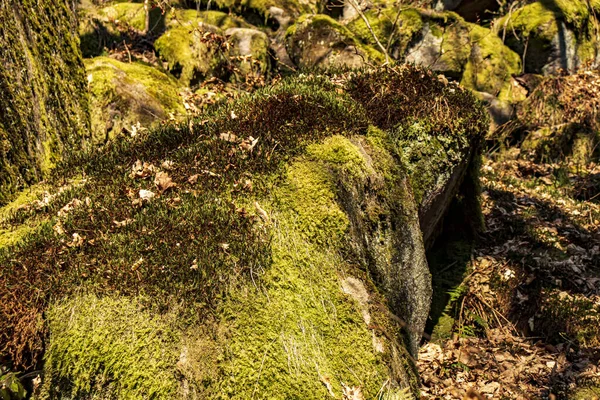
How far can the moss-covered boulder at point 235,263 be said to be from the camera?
2891mm

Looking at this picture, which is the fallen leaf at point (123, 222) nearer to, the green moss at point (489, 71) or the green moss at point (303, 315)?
the green moss at point (303, 315)

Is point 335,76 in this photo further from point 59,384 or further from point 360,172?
point 59,384

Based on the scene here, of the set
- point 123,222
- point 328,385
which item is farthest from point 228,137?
point 328,385

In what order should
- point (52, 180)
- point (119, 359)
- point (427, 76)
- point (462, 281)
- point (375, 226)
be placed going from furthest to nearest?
1. point (462, 281)
2. point (427, 76)
3. point (52, 180)
4. point (375, 226)
5. point (119, 359)

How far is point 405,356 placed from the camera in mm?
3873

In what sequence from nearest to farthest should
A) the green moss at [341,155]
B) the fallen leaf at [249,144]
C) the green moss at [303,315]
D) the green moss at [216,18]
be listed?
the green moss at [303,315], the fallen leaf at [249,144], the green moss at [341,155], the green moss at [216,18]

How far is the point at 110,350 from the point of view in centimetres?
285

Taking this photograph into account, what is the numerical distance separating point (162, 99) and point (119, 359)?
523cm

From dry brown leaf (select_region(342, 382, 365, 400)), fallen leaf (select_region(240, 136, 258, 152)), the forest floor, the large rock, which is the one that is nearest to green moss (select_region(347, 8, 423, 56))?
the large rock

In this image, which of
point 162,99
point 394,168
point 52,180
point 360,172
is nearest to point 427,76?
point 394,168

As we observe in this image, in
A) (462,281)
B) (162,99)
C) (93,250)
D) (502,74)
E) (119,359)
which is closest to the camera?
(119,359)

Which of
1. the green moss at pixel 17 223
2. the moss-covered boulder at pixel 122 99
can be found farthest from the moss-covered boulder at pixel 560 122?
the green moss at pixel 17 223

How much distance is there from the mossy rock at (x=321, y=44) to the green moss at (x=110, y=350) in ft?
27.6

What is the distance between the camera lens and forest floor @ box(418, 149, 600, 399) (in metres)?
5.08
